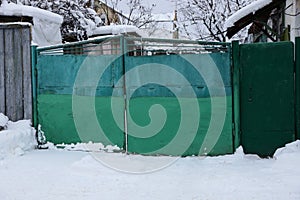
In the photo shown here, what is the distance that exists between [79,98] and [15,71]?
125 cm

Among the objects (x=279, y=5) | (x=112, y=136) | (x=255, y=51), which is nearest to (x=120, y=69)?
(x=112, y=136)

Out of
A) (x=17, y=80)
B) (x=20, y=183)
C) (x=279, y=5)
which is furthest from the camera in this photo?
(x=279, y=5)

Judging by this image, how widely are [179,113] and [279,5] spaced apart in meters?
4.11

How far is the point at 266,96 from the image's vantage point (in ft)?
17.5

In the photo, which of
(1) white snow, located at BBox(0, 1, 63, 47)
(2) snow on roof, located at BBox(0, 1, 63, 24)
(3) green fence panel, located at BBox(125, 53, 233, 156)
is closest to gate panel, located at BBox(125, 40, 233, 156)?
(3) green fence panel, located at BBox(125, 53, 233, 156)

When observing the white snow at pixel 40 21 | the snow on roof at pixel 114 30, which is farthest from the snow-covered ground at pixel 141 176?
the snow on roof at pixel 114 30

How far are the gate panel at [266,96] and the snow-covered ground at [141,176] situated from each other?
0.20 m

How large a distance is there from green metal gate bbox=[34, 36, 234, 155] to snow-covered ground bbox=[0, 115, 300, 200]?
0.89 ft

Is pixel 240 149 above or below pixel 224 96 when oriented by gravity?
below

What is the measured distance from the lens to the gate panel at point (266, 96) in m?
5.26

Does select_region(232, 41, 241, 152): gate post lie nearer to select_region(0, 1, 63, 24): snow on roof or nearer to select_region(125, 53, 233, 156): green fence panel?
select_region(125, 53, 233, 156): green fence panel

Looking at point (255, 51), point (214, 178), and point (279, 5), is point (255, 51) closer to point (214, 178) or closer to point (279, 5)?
point (214, 178)

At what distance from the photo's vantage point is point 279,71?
207 inches

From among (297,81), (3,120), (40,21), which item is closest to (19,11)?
(40,21)
